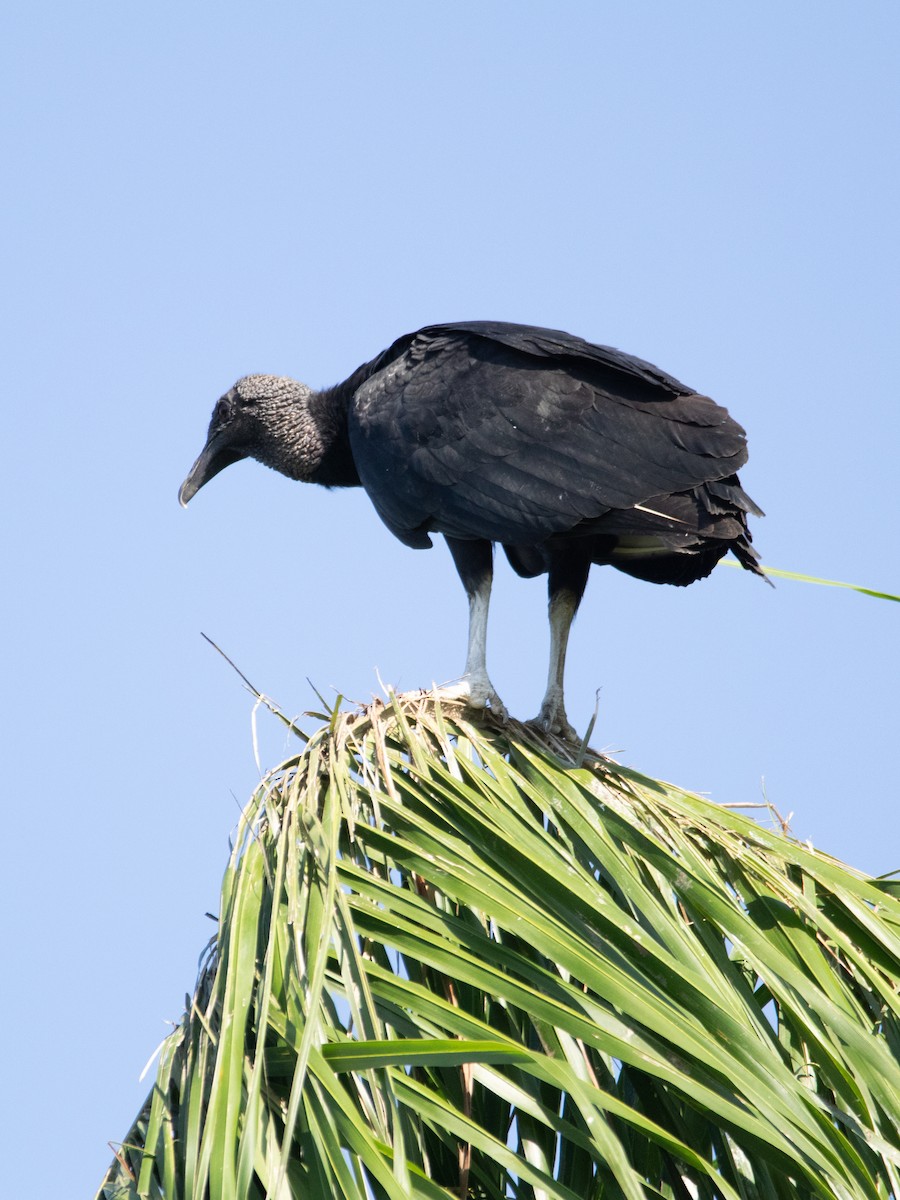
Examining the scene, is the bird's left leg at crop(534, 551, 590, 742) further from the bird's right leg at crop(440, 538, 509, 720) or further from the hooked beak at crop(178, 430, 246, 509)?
the hooked beak at crop(178, 430, 246, 509)

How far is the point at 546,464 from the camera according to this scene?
4.15 m

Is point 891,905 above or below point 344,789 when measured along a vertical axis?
below

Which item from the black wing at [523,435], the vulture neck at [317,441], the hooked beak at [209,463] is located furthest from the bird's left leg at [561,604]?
the hooked beak at [209,463]

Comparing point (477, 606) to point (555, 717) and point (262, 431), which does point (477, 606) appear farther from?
point (262, 431)

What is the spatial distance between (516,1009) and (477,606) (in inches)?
82.0

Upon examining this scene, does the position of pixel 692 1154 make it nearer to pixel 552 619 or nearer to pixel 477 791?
pixel 477 791

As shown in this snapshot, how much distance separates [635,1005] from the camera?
2.25 meters

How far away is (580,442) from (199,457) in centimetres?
226

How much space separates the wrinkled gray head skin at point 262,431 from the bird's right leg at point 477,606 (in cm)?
116

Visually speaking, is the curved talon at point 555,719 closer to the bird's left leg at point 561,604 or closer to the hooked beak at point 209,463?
the bird's left leg at point 561,604

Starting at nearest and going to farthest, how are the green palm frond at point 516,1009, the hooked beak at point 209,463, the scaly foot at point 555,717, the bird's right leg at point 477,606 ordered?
the green palm frond at point 516,1009
the bird's right leg at point 477,606
the scaly foot at point 555,717
the hooked beak at point 209,463

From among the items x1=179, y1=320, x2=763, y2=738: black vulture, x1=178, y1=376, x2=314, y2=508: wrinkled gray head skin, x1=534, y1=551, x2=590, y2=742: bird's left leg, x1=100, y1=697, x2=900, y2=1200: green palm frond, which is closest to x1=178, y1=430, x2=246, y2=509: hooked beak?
x1=178, y1=376, x2=314, y2=508: wrinkled gray head skin

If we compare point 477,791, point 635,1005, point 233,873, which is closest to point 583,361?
point 477,791

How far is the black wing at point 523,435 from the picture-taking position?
399 cm
